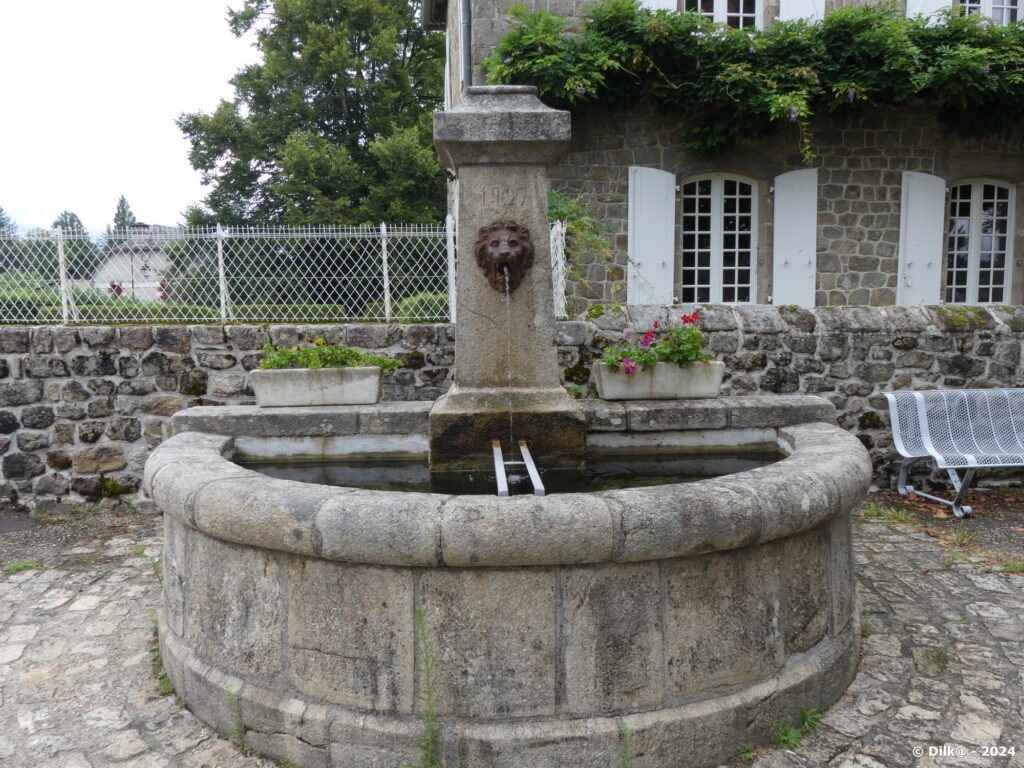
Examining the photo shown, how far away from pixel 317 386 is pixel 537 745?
2349 millimetres

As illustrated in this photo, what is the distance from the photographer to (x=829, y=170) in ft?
30.0

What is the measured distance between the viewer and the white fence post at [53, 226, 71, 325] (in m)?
5.88

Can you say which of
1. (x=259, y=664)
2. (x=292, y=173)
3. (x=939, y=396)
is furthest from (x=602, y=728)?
(x=292, y=173)

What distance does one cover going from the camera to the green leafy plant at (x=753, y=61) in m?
7.92

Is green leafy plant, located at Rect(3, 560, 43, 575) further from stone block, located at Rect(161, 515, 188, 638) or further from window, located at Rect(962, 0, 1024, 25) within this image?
window, located at Rect(962, 0, 1024, 25)

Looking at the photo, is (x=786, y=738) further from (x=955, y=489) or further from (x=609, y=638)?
(x=955, y=489)

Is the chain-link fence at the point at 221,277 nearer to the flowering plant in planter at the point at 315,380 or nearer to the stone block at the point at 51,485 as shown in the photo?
the stone block at the point at 51,485

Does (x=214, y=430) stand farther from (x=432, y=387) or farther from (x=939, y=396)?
(x=939, y=396)

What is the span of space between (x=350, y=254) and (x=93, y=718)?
15.0 feet

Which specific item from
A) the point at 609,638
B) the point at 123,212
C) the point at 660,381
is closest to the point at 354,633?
the point at 609,638

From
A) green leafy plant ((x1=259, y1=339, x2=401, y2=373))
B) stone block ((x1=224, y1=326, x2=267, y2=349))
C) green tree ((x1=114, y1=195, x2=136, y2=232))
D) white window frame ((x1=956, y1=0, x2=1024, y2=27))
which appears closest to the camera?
green leafy plant ((x1=259, y1=339, x2=401, y2=373))

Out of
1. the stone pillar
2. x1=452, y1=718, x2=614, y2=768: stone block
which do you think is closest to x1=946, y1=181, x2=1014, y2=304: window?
the stone pillar

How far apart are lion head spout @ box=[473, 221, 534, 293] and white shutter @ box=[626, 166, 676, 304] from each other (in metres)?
5.65

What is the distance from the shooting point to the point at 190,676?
2.72 meters
